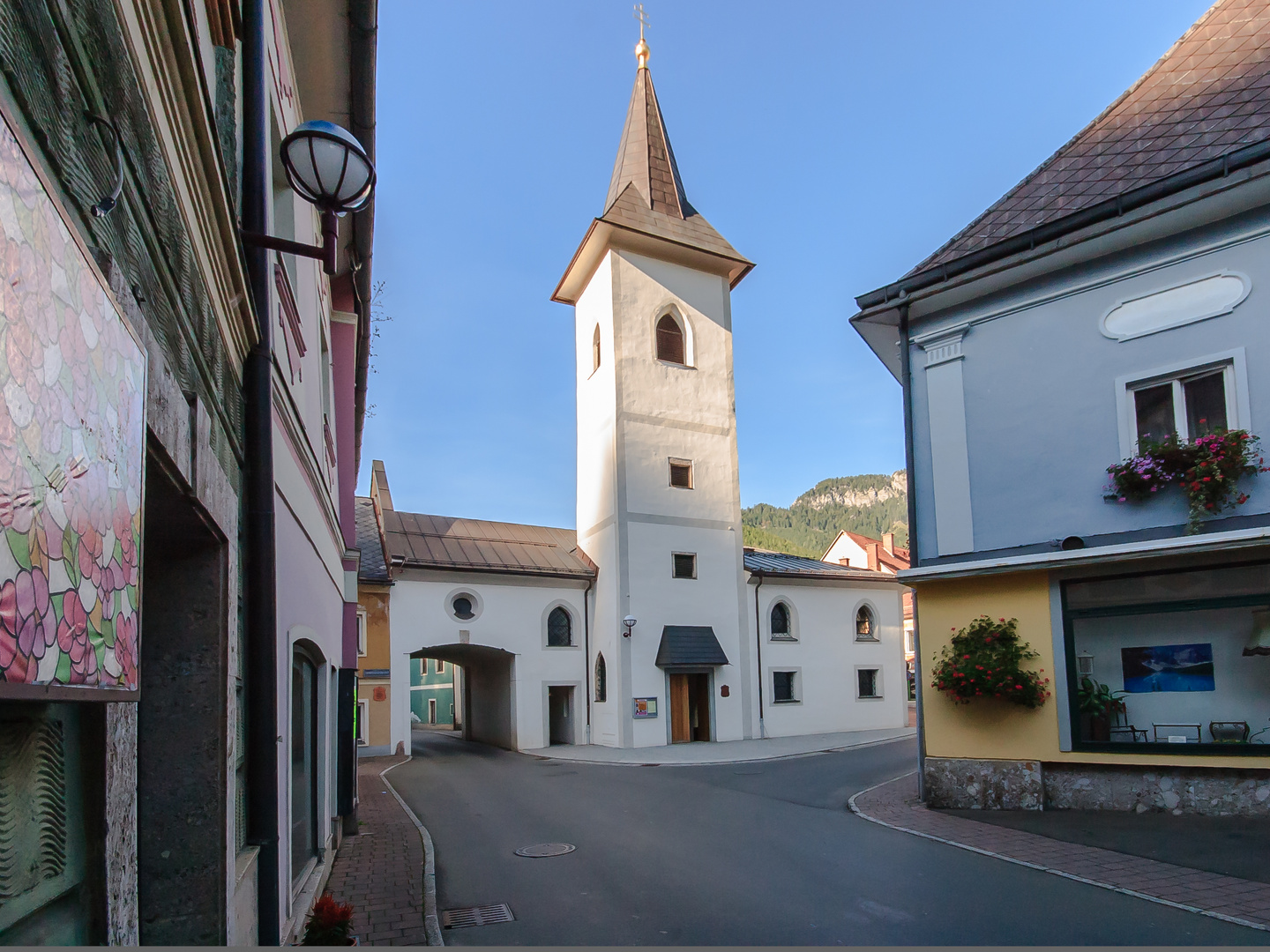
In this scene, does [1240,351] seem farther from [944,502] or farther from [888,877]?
[888,877]

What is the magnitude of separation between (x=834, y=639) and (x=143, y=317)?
27.3m

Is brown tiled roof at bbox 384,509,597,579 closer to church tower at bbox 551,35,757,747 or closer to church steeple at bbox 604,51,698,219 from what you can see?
church tower at bbox 551,35,757,747

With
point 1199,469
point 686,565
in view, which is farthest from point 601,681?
point 1199,469

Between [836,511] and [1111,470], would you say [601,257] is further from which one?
[836,511]

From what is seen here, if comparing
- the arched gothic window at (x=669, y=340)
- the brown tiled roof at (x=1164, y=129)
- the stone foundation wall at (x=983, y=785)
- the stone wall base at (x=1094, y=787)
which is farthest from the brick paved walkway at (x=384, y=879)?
the arched gothic window at (x=669, y=340)

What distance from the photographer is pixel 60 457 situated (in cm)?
166

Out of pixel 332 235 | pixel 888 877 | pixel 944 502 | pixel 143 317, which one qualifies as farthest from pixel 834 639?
pixel 143 317

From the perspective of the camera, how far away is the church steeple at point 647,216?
2628cm

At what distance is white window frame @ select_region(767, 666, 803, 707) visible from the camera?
26.2 m

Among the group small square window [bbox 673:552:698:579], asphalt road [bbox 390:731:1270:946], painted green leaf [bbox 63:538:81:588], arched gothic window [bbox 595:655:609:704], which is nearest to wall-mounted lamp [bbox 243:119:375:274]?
painted green leaf [bbox 63:538:81:588]

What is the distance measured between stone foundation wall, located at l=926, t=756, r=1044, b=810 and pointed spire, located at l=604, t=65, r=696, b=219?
2089cm

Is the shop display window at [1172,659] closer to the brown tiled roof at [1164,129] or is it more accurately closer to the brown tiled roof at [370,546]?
the brown tiled roof at [1164,129]

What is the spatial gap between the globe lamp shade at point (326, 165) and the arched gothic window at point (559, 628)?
21.5m

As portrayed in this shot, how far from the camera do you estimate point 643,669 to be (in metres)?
23.8
